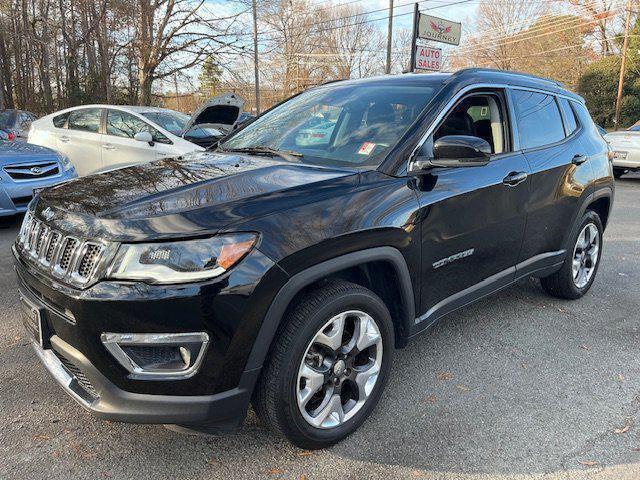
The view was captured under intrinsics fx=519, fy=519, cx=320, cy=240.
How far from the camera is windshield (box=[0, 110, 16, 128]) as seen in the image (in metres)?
14.5

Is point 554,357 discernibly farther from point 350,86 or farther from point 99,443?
point 99,443

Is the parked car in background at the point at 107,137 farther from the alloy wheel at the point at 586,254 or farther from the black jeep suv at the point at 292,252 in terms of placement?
the alloy wheel at the point at 586,254

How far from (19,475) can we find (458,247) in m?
2.39

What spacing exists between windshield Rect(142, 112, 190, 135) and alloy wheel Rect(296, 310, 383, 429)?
21.9ft

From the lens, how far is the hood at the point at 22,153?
21.0 ft

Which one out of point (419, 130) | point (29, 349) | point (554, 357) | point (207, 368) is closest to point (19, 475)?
point (207, 368)

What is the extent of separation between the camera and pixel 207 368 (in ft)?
6.60

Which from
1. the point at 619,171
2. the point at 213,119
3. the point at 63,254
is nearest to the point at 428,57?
the point at 619,171

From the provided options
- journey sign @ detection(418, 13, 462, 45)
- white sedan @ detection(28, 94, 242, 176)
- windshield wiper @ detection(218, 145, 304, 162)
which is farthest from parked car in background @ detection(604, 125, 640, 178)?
windshield wiper @ detection(218, 145, 304, 162)

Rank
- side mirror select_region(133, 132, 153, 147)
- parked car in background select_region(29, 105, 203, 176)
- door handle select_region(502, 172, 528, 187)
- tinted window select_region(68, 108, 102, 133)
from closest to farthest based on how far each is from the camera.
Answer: door handle select_region(502, 172, 528, 187) → side mirror select_region(133, 132, 153, 147) → parked car in background select_region(29, 105, 203, 176) → tinted window select_region(68, 108, 102, 133)

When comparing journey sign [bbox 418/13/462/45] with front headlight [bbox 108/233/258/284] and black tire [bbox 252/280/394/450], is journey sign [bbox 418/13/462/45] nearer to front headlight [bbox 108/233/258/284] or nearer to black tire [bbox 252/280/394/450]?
black tire [bbox 252/280/394/450]

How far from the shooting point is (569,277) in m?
4.20

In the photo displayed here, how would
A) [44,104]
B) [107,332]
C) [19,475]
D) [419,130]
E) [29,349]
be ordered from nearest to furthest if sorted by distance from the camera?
[107,332], [19,475], [419,130], [29,349], [44,104]

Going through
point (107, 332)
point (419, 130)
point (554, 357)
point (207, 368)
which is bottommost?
point (554, 357)
